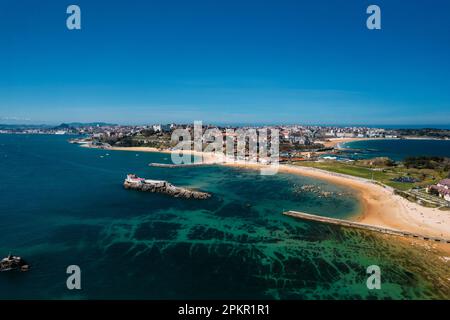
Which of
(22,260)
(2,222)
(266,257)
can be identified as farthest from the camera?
(2,222)

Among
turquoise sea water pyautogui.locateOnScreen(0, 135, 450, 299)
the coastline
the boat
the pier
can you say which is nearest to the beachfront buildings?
the coastline

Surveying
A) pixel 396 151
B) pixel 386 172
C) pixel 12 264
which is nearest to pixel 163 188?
pixel 12 264

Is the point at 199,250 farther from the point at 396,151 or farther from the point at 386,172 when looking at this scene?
the point at 396,151

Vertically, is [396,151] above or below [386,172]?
above

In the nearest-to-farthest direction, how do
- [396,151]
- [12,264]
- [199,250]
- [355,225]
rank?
1. [12,264]
2. [199,250]
3. [355,225]
4. [396,151]

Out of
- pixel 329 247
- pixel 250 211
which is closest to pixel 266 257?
pixel 329 247

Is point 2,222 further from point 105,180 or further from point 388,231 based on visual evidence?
point 388,231
